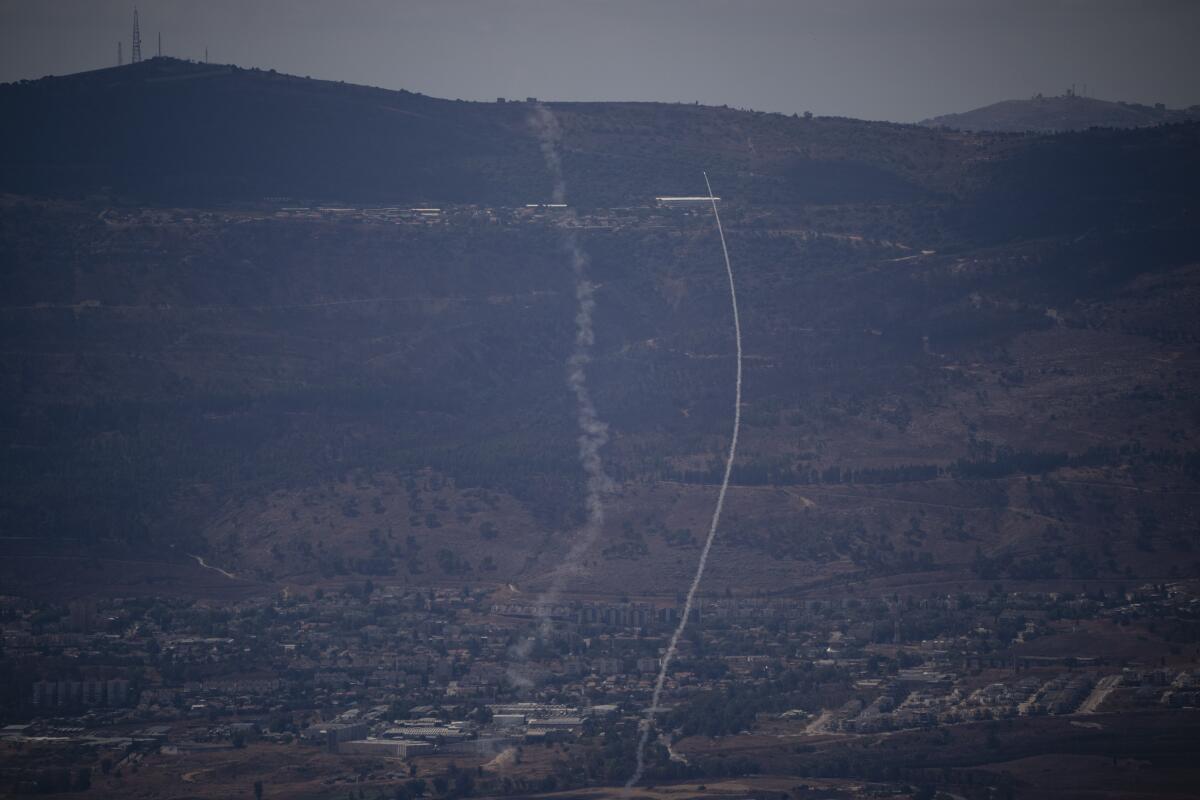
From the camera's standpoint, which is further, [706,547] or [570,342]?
[570,342]

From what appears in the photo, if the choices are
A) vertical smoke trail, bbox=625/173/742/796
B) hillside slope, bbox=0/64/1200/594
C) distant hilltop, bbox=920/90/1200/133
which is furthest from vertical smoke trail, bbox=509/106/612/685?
distant hilltop, bbox=920/90/1200/133

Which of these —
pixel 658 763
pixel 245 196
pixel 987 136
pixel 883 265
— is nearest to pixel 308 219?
pixel 245 196

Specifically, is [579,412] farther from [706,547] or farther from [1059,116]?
[1059,116]

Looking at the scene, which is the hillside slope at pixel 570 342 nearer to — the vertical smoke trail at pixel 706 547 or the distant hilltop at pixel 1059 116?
the vertical smoke trail at pixel 706 547

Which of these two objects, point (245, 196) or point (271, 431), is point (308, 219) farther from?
point (271, 431)

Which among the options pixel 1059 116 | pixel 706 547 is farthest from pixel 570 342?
pixel 1059 116

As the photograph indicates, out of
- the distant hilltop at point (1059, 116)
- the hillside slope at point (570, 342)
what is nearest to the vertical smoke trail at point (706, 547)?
the hillside slope at point (570, 342)
